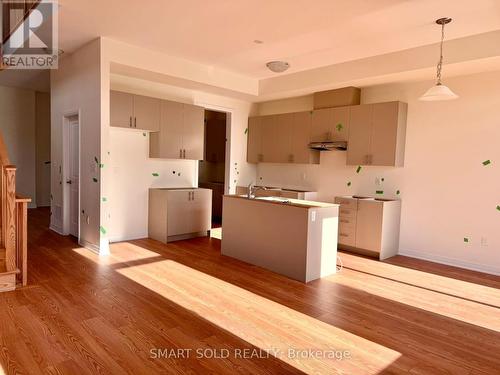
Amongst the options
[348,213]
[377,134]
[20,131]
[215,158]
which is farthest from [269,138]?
[20,131]

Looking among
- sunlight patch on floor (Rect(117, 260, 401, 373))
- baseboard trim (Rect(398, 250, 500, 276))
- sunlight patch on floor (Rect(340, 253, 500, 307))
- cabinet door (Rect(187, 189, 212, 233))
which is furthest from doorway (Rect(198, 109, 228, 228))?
baseboard trim (Rect(398, 250, 500, 276))

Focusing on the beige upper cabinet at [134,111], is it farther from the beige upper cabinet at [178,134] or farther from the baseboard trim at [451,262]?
the baseboard trim at [451,262]

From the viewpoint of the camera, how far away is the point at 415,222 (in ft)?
17.4

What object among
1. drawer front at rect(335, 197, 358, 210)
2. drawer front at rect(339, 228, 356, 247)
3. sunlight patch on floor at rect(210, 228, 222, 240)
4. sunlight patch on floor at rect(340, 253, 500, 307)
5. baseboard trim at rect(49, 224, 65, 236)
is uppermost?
drawer front at rect(335, 197, 358, 210)

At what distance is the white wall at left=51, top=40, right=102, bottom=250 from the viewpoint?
185 inches

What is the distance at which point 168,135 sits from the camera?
5719 mm

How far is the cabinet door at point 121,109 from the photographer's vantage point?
5.04 metres

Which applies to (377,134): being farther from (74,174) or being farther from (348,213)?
(74,174)

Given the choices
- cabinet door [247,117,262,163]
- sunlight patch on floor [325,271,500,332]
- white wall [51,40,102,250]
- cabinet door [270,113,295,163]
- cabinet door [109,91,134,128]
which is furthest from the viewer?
cabinet door [247,117,262,163]

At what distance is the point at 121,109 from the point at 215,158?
339 centimetres

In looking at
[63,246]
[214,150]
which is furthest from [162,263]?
[214,150]

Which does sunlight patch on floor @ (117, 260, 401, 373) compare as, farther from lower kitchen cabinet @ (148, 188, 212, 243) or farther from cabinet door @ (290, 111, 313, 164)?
cabinet door @ (290, 111, 313, 164)

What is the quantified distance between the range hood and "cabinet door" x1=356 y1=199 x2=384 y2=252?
3.44 ft

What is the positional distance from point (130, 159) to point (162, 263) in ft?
6.45
